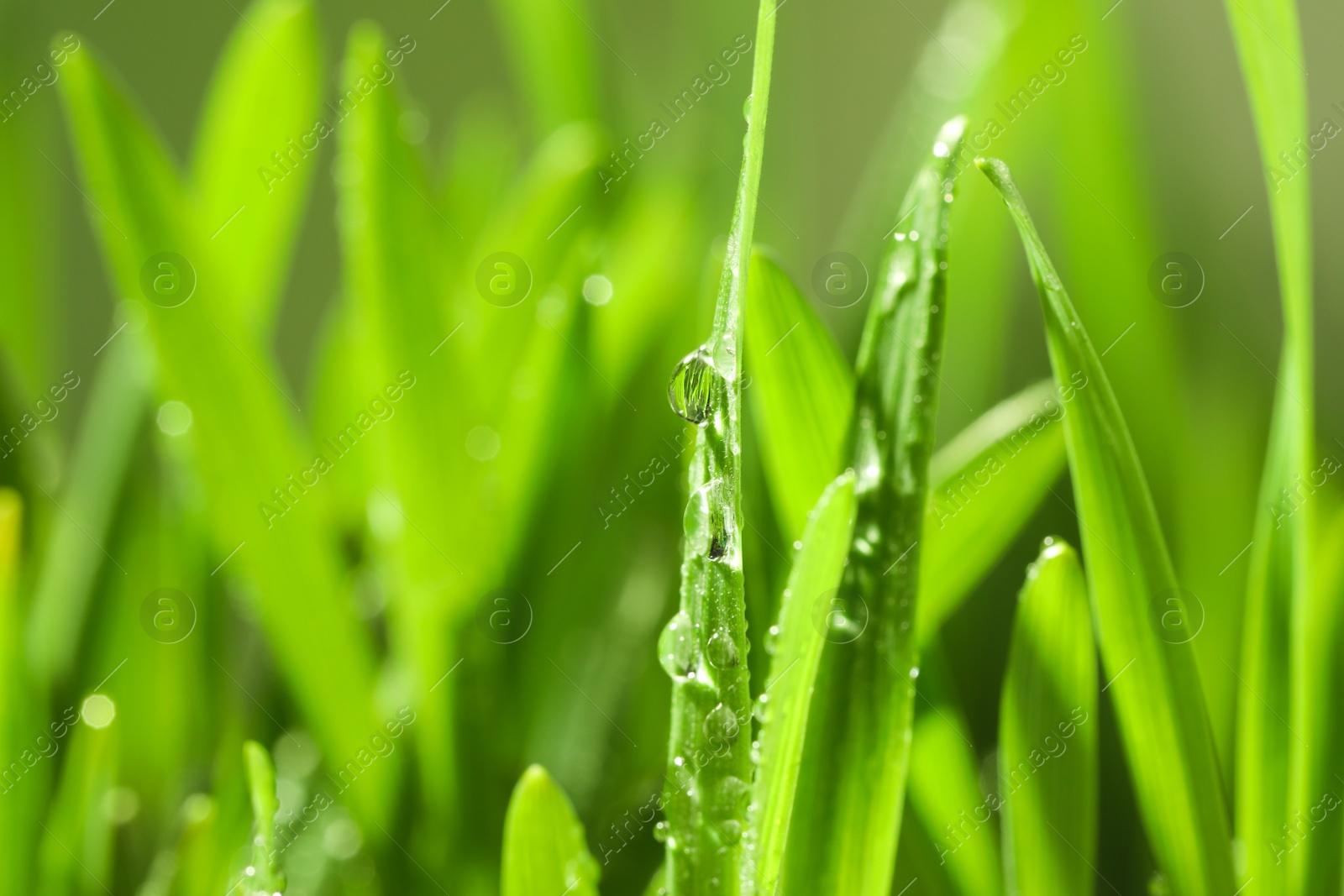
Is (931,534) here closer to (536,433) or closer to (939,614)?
(939,614)

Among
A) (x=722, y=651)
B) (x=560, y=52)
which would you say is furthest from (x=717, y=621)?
(x=560, y=52)

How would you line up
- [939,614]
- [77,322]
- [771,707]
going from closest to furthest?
[771,707] → [939,614] → [77,322]

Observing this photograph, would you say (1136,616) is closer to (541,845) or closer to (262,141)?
(541,845)

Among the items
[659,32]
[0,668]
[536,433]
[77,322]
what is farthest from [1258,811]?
[77,322]

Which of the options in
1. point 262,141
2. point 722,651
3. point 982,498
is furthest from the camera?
point 262,141

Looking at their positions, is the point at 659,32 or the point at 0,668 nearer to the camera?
the point at 0,668

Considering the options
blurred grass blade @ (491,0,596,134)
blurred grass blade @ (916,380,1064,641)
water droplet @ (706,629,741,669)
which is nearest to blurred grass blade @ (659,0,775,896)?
water droplet @ (706,629,741,669)

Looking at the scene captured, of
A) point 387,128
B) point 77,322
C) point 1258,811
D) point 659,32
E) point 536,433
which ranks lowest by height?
point 1258,811

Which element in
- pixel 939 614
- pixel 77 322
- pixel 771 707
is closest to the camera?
pixel 771 707
